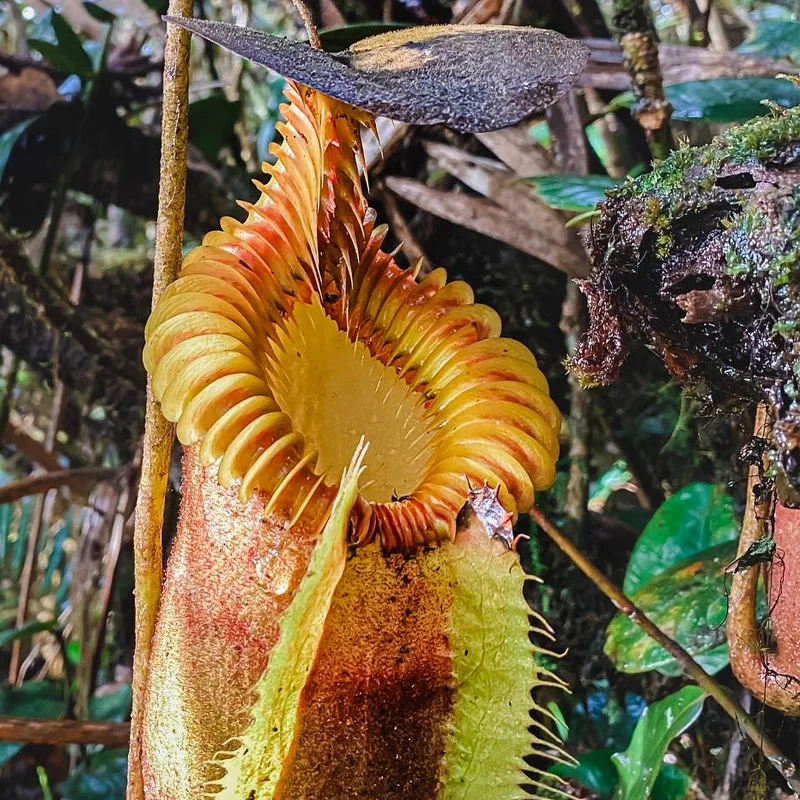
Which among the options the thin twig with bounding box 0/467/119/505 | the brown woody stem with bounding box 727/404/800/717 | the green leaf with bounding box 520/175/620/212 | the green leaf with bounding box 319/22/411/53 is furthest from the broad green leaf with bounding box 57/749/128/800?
the green leaf with bounding box 319/22/411/53

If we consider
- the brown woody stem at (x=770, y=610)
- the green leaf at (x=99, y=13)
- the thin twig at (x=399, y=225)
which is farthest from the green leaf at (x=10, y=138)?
the brown woody stem at (x=770, y=610)

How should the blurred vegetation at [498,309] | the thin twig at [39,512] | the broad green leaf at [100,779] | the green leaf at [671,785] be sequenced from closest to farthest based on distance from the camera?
the green leaf at [671,785]
the blurred vegetation at [498,309]
the broad green leaf at [100,779]
the thin twig at [39,512]

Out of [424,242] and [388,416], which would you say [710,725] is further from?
[424,242]

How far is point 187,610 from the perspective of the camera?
28.3 inches

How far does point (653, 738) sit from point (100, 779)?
0.94 m

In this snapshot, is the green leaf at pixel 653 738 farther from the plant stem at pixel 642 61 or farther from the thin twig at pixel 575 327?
the plant stem at pixel 642 61

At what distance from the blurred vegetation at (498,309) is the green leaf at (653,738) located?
48mm

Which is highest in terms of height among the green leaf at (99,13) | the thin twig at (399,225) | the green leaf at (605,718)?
the green leaf at (99,13)

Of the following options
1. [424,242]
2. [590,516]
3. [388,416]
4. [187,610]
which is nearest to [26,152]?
[424,242]

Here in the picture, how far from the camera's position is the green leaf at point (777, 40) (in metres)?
1.41

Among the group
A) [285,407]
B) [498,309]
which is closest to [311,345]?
[285,407]

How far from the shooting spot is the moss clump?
547mm

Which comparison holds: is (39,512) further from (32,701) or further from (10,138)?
(10,138)

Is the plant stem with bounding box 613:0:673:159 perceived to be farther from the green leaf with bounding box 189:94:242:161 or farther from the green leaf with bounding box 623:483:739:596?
the green leaf with bounding box 189:94:242:161
